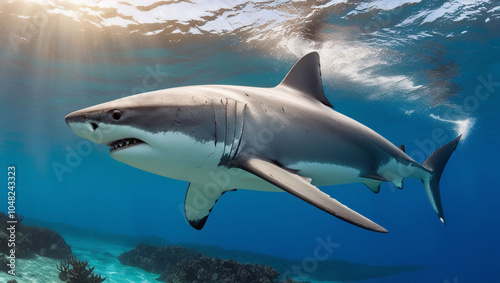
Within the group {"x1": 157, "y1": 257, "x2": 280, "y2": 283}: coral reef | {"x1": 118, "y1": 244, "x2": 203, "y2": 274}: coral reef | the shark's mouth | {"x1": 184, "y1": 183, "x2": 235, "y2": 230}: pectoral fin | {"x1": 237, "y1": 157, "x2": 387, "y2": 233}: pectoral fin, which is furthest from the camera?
{"x1": 118, "y1": 244, "x2": 203, "y2": 274}: coral reef

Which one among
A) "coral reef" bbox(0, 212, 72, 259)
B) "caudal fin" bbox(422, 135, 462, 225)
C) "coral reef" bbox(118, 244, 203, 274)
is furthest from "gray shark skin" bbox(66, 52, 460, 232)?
"coral reef" bbox(118, 244, 203, 274)

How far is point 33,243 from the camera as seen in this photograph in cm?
1230

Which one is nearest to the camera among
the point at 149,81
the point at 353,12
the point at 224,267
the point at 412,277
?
the point at 224,267

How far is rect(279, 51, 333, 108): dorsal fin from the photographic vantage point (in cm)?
444

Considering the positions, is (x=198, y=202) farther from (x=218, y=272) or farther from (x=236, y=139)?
(x=218, y=272)

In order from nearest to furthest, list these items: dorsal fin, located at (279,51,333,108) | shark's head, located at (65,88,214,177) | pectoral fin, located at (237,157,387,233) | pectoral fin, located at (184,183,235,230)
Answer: pectoral fin, located at (237,157,387,233) < shark's head, located at (65,88,214,177) < pectoral fin, located at (184,183,235,230) < dorsal fin, located at (279,51,333,108)

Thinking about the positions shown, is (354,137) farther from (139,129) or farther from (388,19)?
(388,19)

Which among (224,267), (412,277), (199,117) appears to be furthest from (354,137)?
(412,277)

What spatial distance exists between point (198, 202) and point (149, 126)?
197 centimetres

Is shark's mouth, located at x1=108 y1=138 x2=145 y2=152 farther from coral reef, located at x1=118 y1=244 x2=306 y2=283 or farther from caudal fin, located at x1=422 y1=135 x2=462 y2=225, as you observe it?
coral reef, located at x1=118 y1=244 x2=306 y2=283

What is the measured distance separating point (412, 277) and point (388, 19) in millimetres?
36608

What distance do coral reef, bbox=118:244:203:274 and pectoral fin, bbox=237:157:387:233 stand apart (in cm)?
1339

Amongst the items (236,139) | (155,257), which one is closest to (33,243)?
(155,257)

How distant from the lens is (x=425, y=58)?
50.2ft
